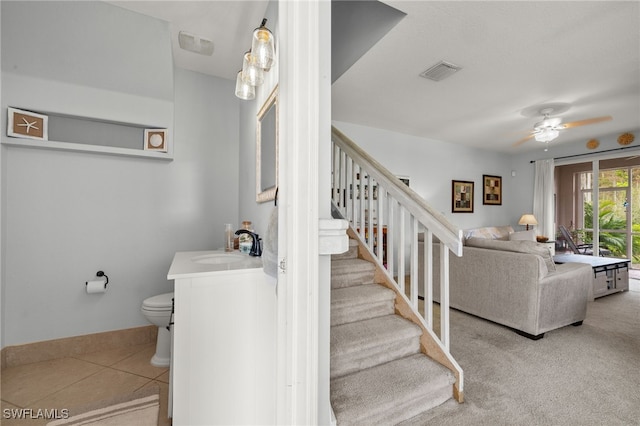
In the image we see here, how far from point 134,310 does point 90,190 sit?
44.8 inches

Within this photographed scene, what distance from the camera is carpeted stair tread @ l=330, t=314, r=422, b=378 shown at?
1.61m

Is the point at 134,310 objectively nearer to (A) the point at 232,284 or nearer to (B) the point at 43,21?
(A) the point at 232,284

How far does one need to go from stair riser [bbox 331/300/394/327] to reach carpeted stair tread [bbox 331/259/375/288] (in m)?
0.27

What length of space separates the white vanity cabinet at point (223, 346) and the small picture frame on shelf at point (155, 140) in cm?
156

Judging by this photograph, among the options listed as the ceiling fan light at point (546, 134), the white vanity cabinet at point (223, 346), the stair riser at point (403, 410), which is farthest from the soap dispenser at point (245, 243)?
the ceiling fan light at point (546, 134)

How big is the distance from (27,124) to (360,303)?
2.88m

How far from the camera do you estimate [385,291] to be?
2125mm

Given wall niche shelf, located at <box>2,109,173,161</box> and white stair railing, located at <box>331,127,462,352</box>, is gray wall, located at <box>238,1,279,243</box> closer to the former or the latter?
wall niche shelf, located at <box>2,109,173,161</box>

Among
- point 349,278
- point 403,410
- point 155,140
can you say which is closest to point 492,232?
point 349,278

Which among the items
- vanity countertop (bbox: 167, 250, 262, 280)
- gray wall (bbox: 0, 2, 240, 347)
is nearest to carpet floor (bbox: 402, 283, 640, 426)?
vanity countertop (bbox: 167, 250, 262, 280)

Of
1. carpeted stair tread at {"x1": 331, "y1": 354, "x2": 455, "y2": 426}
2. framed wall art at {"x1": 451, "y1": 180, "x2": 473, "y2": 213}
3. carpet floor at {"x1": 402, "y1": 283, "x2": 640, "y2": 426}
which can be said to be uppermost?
framed wall art at {"x1": 451, "y1": 180, "x2": 473, "y2": 213}

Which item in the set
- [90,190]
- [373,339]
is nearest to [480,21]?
[373,339]

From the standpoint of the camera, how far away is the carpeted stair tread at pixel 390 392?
1.36m

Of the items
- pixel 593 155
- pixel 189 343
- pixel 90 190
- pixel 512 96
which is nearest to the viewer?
pixel 189 343
